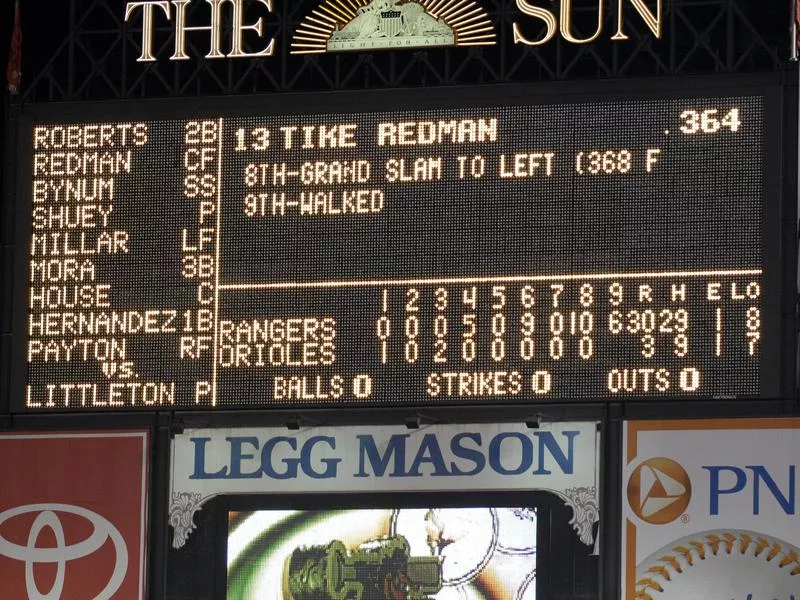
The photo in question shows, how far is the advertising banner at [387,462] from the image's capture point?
1245 centimetres

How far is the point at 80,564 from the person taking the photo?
513 inches

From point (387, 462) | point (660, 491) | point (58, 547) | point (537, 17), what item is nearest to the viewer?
point (660, 491)

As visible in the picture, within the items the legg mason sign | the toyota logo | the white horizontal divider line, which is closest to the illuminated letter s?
the legg mason sign

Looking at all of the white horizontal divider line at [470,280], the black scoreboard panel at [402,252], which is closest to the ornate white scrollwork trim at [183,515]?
the black scoreboard panel at [402,252]

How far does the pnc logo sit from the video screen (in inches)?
26.1

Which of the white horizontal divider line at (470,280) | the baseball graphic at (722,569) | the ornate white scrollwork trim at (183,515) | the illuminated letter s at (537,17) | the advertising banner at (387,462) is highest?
the illuminated letter s at (537,17)

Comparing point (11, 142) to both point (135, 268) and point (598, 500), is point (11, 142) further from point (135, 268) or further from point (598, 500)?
point (598, 500)

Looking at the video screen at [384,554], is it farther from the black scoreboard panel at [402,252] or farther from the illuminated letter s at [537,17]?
the illuminated letter s at [537,17]

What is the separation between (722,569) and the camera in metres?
12.0

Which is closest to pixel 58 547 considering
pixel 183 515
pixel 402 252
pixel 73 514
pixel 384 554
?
pixel 73 514

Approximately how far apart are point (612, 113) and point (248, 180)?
236 cm

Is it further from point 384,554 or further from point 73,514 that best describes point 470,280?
point 73,514

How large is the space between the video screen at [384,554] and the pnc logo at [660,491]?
66cm

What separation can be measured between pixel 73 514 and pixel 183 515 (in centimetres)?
75
